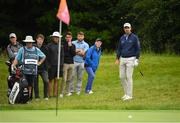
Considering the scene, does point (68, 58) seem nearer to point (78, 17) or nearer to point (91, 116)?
point (91, 116)

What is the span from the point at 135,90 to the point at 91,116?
7170mm

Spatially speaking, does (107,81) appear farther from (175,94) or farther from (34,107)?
(34,107)

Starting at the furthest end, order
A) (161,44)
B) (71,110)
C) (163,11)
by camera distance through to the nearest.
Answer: (161,44) → (163,11) → (71,110)

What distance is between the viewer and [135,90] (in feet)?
63.3

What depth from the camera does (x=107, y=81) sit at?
2217cm

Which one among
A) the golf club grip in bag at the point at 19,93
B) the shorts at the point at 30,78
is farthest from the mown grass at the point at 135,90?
the shorts at the point at 30,78

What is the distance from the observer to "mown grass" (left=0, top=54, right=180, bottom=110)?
14.9 metres

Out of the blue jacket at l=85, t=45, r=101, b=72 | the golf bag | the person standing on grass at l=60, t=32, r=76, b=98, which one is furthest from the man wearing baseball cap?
the blue jacket at l=85, t=45, r=101, b=72

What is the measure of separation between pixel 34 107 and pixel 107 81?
25.6ft

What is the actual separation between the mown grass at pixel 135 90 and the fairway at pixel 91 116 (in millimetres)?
1086

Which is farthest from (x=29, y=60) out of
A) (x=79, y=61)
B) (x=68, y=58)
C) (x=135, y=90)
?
(x=135, y=90)

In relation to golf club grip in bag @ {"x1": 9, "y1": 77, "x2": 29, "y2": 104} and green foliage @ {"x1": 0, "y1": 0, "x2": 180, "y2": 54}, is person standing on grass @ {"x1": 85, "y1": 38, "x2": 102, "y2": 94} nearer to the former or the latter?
golf club grip in bag @ {"x1": 9, "y1": 77, "x2": 29, "y2": 104}

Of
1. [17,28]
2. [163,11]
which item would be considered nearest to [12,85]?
[163,11]

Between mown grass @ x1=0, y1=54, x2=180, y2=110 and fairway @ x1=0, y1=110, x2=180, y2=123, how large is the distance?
1.09 meters
